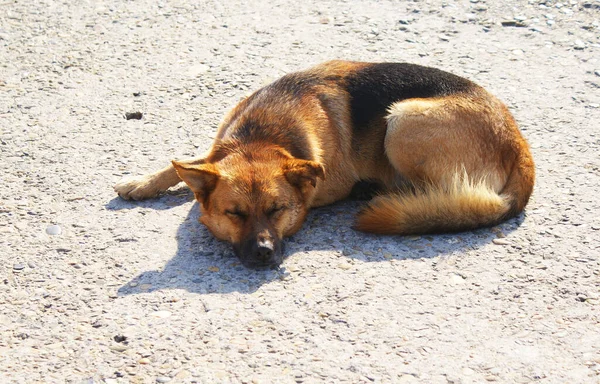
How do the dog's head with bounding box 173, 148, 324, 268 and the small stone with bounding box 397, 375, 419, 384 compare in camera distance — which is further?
the dog's head with bounding box 173, 148, 324, 268

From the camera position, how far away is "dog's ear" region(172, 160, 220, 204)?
4.29 meters

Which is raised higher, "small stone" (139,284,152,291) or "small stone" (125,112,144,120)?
"small stone" (125,112,144,120)

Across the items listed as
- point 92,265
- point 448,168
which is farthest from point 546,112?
point 92,265

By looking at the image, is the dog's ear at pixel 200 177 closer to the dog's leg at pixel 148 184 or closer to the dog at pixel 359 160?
the dog at pixel 359 160

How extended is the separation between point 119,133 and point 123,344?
2.53 meters

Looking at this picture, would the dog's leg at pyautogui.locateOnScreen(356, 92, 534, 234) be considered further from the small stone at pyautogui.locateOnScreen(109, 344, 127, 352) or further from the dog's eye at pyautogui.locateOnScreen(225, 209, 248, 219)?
the small stone at pyautogui.locateOnScreen(109, 344, 127, 352)

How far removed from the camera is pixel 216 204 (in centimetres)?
444

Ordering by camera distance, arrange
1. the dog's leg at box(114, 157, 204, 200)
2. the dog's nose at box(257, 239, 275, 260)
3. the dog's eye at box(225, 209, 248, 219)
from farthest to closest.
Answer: the dog's leg at box(114, 157, 204, 200)
the dog's eye at box(225, 209, 248, 219)
the dog's nose at box(257, 239, 275, 260)

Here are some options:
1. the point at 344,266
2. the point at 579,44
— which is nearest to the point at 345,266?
the point at 344,266

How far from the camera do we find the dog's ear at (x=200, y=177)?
4.29 metres

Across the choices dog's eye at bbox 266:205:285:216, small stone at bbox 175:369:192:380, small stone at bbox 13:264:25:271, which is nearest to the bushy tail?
dog's eye at bbox 266:205:285:216

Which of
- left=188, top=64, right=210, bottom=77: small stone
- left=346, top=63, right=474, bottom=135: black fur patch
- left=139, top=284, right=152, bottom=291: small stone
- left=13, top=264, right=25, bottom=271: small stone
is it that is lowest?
left=13, top=264, right=25, bottom=271: small stone

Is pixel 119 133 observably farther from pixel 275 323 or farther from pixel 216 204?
pixel 275 323

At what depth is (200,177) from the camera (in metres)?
4.37
